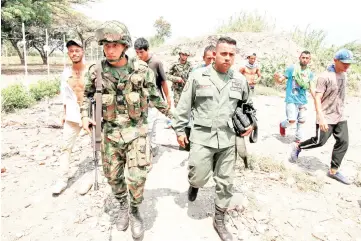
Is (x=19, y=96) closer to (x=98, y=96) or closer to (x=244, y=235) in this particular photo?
(x=98, y=96)

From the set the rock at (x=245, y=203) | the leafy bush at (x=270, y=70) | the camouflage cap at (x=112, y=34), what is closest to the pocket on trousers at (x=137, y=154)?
the camouflage cap at (x=112, y=34)

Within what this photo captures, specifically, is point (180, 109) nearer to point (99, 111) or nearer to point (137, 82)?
point (137, 82)

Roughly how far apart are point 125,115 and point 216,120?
86cm

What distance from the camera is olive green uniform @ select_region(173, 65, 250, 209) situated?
8.84ft

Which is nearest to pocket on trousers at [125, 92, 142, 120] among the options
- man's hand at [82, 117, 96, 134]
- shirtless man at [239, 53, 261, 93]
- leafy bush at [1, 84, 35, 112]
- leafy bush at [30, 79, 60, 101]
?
Answer: man's hand at [82, 117, 96, 134]

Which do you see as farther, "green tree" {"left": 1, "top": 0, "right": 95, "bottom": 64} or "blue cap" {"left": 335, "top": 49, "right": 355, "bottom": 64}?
"green tree" {"left": 1, "top": 0, "right": 95, "bottom": 64}

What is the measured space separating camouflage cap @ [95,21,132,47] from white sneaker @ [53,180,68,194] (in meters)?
2.06

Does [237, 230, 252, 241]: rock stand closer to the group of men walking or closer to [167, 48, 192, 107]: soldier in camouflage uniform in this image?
the group of men walking

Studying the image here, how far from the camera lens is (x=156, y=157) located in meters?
4.62

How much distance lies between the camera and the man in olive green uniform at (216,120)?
269 centimetres

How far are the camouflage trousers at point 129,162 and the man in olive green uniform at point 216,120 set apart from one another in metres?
0.42

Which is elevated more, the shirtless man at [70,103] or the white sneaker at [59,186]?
the shirtless man at [70,103]

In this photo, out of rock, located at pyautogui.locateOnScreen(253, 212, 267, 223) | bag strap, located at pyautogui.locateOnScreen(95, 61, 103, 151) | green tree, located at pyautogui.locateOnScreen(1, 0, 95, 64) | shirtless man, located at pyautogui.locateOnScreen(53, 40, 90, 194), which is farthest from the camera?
green tree, located at pyautogui.locateOnScreen(1, 0, 95, 64)

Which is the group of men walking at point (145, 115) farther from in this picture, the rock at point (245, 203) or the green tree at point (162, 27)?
the green tree at point (162, 27)
